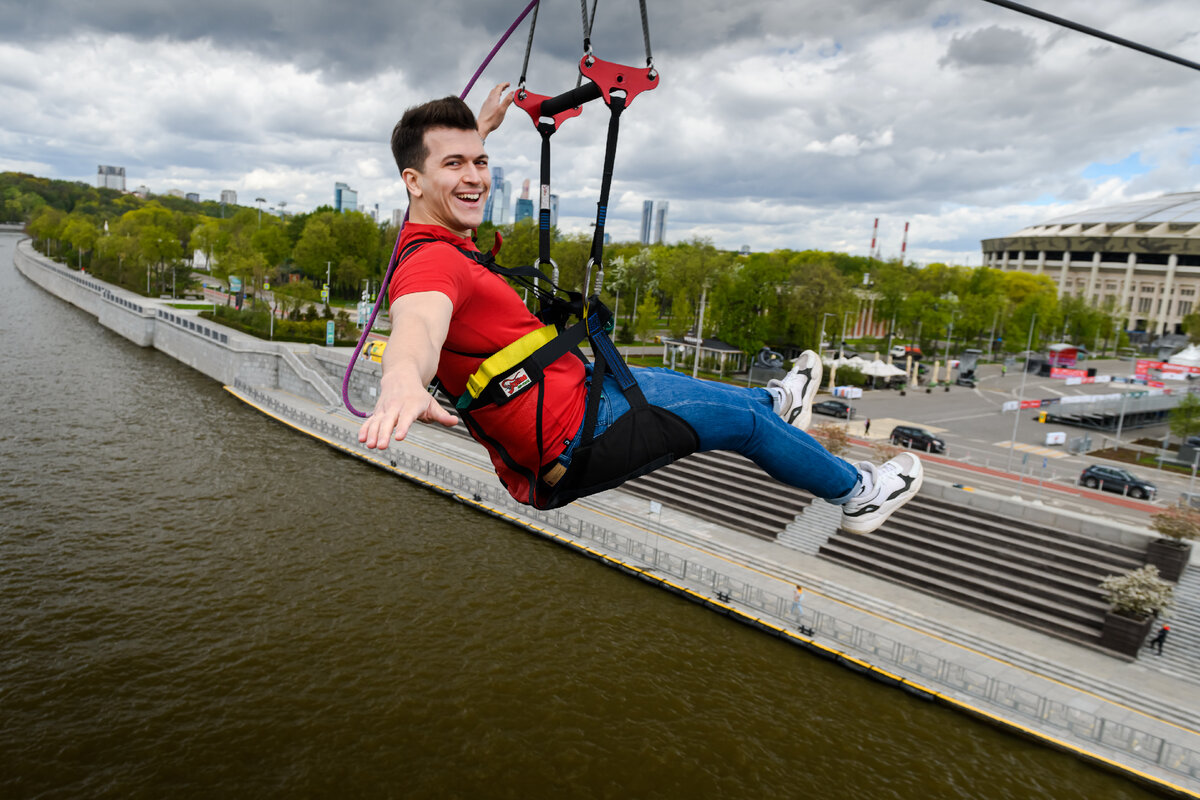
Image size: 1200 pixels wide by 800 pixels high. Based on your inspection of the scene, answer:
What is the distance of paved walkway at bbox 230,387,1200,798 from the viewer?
51.5 ft

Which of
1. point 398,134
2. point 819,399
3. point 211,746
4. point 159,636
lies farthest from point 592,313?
point 819,399

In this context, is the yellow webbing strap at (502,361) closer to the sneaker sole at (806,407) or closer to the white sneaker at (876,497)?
the sneaker sole at (806,407)

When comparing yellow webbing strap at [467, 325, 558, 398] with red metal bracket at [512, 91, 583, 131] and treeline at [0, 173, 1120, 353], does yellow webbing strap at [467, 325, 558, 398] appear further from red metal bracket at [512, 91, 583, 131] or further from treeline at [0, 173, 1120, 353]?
treeline at [0, 173, 1120, 353]

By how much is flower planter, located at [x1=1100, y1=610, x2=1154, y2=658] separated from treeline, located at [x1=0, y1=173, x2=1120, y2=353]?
88.1 feet

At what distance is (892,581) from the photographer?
70.5ft

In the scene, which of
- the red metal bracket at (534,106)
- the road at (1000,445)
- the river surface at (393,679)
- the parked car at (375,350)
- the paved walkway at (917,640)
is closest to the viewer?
the parked car at (375,350)

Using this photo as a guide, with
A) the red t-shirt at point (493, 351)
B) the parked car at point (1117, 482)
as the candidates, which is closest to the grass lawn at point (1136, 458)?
the parked car at point (1117, 482)

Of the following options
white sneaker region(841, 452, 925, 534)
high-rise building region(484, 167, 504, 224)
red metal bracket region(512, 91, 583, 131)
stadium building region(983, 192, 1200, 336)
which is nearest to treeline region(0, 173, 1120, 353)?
high-rise building region(484, 167, 504, 224)

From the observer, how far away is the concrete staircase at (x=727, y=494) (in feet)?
82.4

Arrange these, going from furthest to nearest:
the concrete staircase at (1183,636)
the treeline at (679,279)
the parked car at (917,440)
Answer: the treeline at (679,279)
the parked car at (917,440)
the concrete staircase at (1183,636)

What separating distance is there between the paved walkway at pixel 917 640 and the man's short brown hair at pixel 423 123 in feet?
56.9

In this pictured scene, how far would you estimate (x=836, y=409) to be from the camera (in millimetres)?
40281

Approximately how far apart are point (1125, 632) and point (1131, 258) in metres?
101

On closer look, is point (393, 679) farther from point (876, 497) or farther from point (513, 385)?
point (513, 385)
